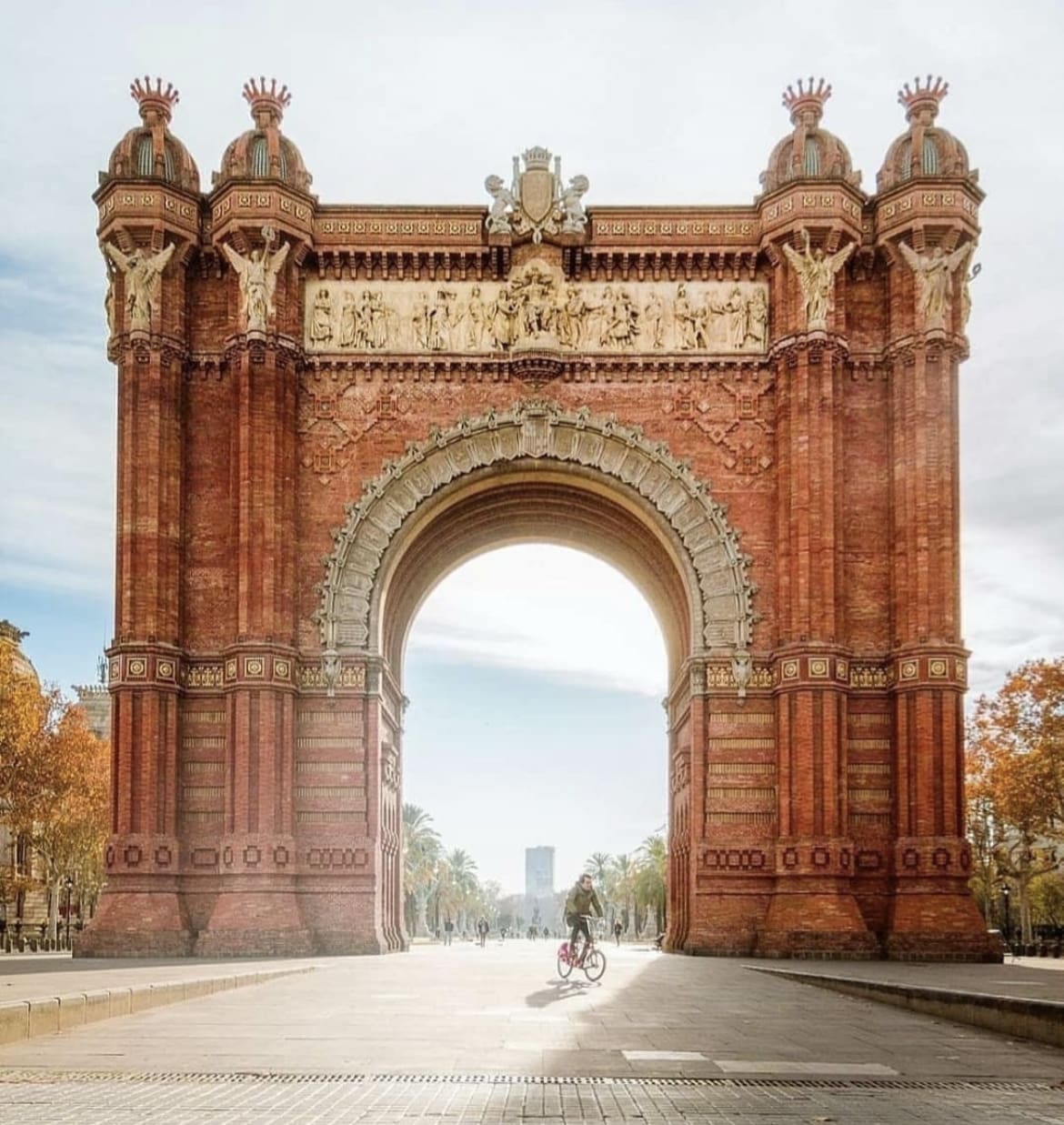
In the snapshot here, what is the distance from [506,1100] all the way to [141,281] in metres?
25.5

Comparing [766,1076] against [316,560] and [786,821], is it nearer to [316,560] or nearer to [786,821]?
[786,821]

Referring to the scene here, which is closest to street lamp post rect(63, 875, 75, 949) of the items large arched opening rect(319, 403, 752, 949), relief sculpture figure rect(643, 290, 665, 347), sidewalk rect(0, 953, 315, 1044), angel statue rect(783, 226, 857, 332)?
large arched opening rect(319, 403, 752, 949)

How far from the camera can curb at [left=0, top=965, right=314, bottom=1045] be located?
1252cm

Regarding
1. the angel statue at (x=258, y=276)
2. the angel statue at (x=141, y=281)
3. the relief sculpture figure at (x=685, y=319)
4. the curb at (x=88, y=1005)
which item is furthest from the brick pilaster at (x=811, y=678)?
the curb at (x=88, y=1005)

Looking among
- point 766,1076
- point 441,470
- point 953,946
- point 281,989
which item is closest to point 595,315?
point 441,470

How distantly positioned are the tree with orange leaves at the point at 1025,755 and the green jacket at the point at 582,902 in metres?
24.2

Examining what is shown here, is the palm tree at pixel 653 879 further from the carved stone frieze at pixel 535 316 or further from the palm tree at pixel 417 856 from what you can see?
the carved stone frieze at pixel 535 316

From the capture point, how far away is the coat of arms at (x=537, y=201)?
33094 mm

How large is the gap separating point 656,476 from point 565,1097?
23832 millimetres

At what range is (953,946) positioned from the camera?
29.7m

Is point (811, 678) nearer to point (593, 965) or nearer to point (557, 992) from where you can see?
point (593, 965)

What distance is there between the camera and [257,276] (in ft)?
106

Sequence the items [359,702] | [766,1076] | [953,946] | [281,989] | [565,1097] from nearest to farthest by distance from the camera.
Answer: [565,1097] → [766,1076] → [281,989] → [953,946] → [359,702]

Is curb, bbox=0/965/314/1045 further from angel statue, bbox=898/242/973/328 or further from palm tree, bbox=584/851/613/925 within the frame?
palm tree, bbox=584/851/613/925
